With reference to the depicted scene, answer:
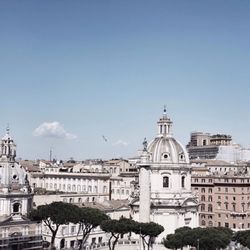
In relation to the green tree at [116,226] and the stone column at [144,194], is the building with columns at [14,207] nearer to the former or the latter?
the green tree at [116,226]

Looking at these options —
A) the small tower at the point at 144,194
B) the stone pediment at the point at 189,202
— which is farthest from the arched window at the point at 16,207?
the stone pediment at the point at 189,202

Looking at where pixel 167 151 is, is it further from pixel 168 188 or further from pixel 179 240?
pixel 179 240

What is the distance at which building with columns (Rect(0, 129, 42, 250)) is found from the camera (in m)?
68.2

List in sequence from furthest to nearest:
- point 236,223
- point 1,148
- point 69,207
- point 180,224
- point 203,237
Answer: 1. point 236,223
2. point 180,224
3. point 1,148
4. point 69,207
5. point 203,237

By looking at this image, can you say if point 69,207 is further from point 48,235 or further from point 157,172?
point 157,172

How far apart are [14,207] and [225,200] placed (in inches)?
1590

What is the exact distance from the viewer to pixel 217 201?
98.3 meters

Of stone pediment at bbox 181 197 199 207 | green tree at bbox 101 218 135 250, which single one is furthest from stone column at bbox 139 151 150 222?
green tree at bbox 101 218 135 250

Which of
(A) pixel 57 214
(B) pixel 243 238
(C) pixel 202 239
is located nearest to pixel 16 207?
(A) pixel 57 214

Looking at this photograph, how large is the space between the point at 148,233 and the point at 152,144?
66.0ft

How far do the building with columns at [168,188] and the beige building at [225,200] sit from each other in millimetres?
13825

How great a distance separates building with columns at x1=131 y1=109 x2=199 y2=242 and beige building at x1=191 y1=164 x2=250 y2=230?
13825mm

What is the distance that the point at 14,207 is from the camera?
70625 millimetres

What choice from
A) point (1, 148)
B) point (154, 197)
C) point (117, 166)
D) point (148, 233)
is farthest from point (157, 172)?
point (117, 166)
